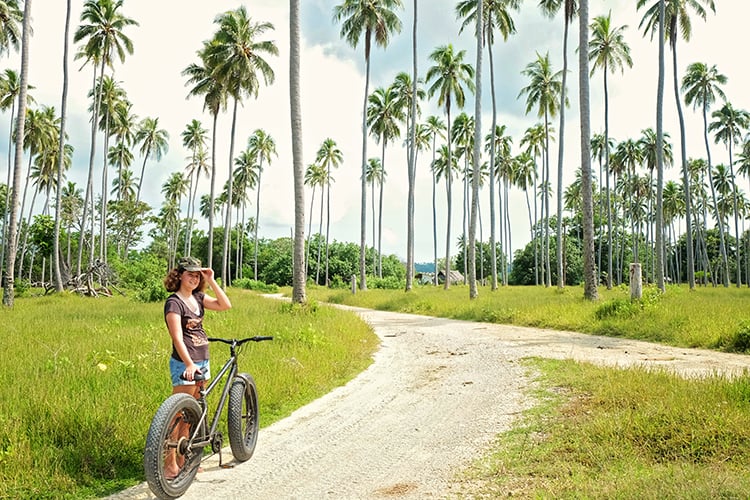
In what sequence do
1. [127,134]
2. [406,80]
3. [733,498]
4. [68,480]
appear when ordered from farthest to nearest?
[127,134] → [406,80] → [68,480] → [733,498]

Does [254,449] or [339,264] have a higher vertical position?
[339,264]

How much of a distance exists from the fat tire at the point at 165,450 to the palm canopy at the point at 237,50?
1200 inches

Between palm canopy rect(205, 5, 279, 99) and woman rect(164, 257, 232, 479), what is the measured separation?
1165 inches

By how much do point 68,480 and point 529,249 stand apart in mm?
69057

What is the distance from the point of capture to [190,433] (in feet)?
14.1

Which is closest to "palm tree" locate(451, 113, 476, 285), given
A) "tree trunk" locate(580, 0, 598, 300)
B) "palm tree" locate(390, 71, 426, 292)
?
"palm tree" locate(390, 71, 426, 292)

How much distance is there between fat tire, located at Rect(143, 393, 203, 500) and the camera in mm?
3814

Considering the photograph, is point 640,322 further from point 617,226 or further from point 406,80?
point 617,226

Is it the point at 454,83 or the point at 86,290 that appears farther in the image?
the point at 454,83

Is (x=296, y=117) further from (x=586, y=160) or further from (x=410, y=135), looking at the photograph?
(x=410, y=135)

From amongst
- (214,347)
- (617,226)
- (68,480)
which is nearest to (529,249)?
(617,226)

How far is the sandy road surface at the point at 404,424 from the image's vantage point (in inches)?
172

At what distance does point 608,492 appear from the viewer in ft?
12.1

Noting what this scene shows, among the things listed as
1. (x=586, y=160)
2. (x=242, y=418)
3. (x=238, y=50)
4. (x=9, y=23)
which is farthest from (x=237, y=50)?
(x=242, y=418)
